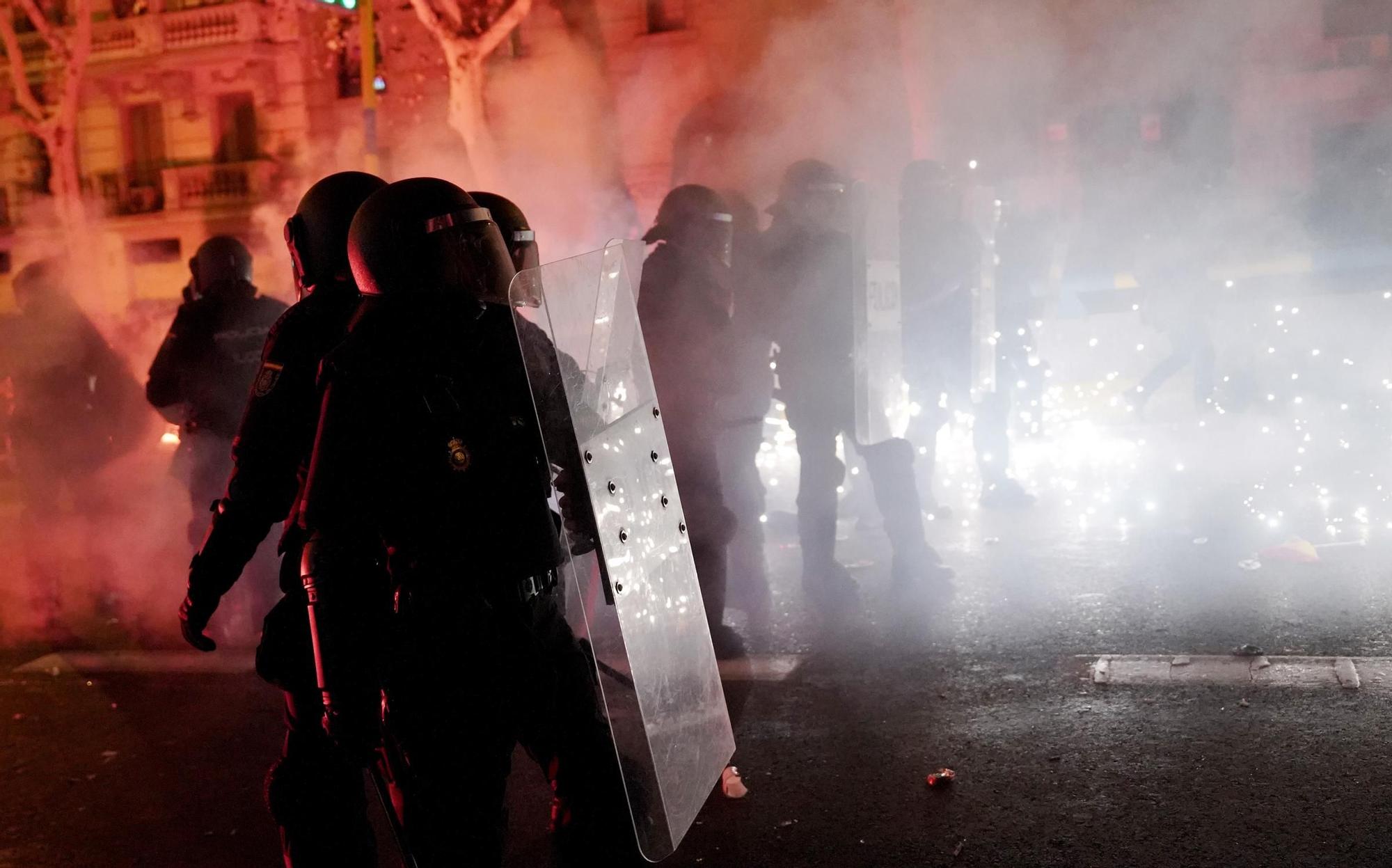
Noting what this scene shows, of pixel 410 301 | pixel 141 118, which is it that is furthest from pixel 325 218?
pixel 141 118

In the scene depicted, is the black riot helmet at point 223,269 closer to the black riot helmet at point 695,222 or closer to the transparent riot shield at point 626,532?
the black riot helmet at point 695,222

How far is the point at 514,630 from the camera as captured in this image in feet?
6.79

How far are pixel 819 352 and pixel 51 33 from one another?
51.3 ft

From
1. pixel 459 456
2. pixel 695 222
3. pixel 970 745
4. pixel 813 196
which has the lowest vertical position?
pixel 970 745

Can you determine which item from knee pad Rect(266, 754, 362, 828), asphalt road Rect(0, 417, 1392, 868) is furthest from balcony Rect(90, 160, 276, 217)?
knee pad Rect(266, 754, 362, 828)

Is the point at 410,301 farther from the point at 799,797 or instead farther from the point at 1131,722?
the point at 1131,722

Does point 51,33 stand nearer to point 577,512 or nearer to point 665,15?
point 665,15

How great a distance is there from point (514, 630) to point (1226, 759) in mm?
2161

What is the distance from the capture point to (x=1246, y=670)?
3730 millimetres

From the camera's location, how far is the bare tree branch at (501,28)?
1064 centimetres

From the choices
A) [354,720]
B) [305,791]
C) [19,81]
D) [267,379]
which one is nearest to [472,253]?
[267,379]

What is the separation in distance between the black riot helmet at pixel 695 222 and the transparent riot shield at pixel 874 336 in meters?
0.84

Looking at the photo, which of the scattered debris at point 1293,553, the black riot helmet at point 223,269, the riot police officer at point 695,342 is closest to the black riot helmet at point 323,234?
the riot police officer at point 695,342

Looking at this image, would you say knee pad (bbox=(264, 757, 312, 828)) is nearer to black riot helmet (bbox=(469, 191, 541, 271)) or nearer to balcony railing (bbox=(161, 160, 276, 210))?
black riot helmet (bbox=(469, 191, 541, 271))
